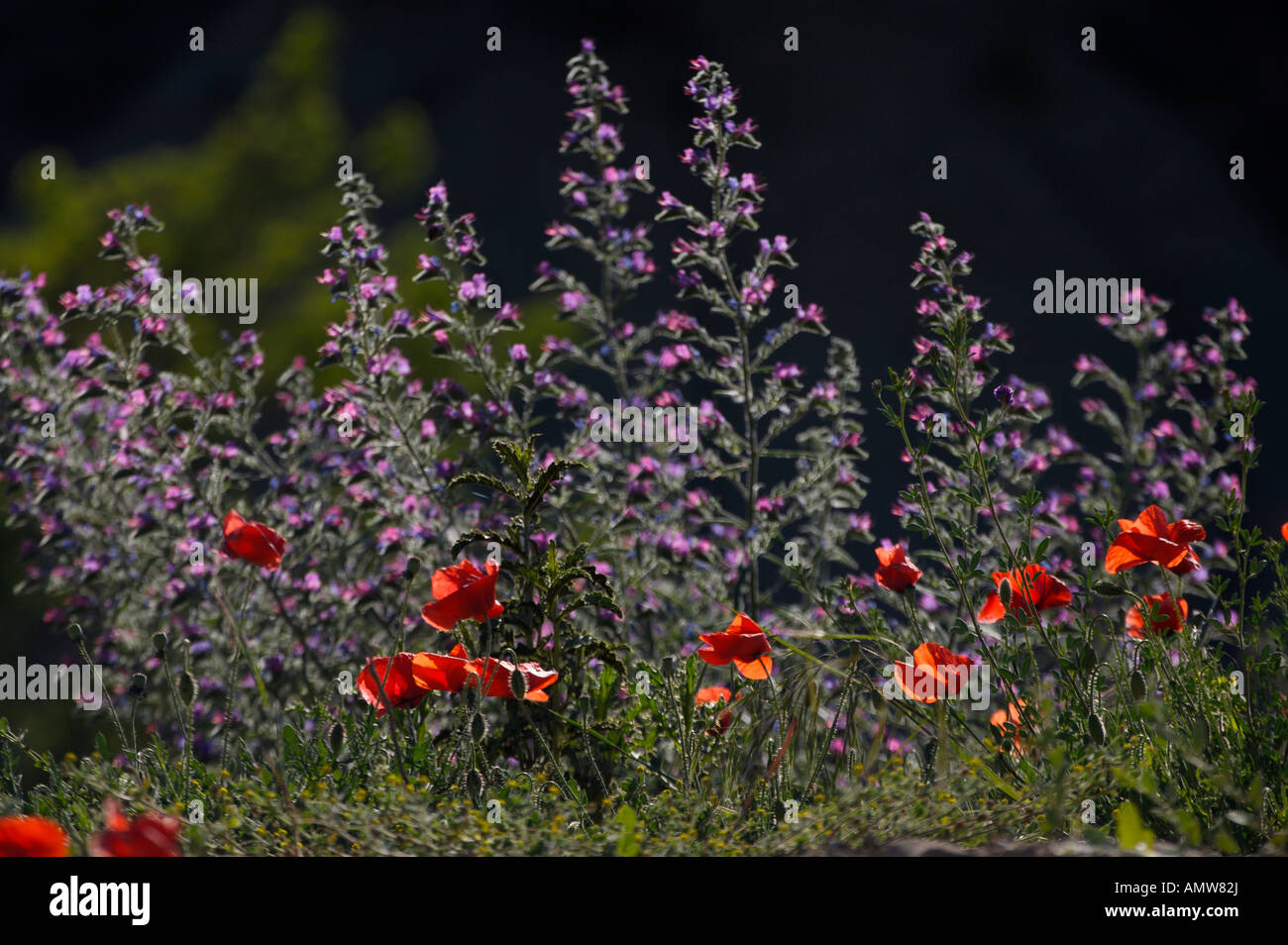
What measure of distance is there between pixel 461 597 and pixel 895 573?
2.45 feet

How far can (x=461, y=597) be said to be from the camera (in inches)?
71.6

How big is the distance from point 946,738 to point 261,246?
8.25m

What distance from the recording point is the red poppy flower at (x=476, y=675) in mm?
1746

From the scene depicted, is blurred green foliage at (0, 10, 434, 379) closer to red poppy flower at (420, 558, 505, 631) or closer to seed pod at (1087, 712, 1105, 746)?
red poppy flower at (420, 558, 505, 631)

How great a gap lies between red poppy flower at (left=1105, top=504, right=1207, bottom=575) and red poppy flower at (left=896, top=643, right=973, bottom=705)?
12.8 inches

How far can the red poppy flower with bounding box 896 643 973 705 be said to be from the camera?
5.94ft

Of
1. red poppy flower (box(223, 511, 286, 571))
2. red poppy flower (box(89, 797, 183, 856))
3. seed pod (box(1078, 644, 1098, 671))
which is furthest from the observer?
red poppy flower (box(223, 511, 286, 571))

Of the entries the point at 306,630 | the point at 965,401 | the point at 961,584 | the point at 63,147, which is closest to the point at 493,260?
the point at 63,147

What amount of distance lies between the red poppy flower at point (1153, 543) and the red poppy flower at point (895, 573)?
0.32 metres

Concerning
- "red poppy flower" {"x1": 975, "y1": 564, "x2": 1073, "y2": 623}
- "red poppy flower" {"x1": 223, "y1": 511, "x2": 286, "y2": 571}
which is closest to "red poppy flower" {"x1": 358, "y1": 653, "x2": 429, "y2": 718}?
"red poppy flower" {"x1": 223, "y1": 511, "x2": 286, "y2": 571}

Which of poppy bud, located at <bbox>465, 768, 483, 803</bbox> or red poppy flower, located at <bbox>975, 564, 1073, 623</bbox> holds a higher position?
red poppy flower, located at <bbox>975, 564, 1073, 623</bbox>

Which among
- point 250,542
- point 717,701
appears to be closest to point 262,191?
point 250,542

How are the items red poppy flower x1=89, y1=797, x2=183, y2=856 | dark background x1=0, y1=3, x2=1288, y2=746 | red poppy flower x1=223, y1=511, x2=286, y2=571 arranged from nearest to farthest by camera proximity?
red poppy flower x1=89, y1=797, x2=183, y2=856
red poppy flower x1=223, y1=511, x2=286, y2=571
dark background x1=0, y1=3, x2=1288, y2=746
